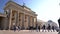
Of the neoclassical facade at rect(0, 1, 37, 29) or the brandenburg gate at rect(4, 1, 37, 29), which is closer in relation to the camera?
the neoclassical facade at rect(0, 1, 37, 29)

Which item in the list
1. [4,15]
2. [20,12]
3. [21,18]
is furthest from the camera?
[21,18]

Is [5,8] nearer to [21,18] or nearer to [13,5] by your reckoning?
[13,5]

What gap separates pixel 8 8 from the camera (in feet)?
168

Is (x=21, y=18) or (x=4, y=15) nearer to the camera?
(x=4, y=15)

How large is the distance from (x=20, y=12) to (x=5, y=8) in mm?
7149

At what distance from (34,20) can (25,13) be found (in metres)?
12.7

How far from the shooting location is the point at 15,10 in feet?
174

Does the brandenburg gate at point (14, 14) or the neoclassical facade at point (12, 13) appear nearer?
the neoclassical facade at point (12, 13)

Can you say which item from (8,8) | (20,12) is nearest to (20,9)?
(20,12)

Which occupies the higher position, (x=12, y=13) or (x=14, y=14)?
(x=12, y=13)

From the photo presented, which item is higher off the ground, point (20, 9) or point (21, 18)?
point (20, 9)

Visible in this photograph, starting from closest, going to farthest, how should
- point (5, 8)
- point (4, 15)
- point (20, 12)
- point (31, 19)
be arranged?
point (4, 15), point (5, 8), point (20, 12), point (31, 19)

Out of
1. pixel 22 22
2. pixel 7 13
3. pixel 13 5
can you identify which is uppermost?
pixel 13 5

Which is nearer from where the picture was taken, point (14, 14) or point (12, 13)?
point (14, 14)
